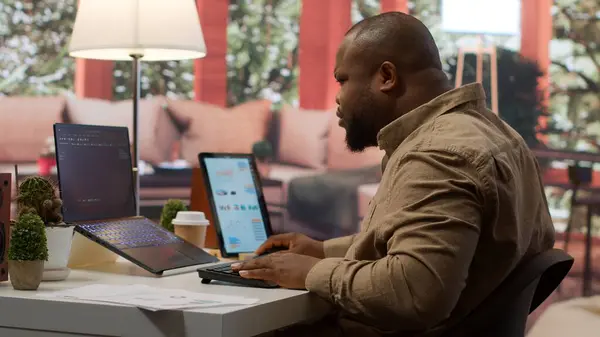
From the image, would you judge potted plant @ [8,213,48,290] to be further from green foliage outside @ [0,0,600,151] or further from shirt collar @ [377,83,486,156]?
green foliage outside @ [0,0,600,151]

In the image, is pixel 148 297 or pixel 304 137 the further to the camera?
pixel 304 137

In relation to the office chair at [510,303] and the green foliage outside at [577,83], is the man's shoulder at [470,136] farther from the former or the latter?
Answer: the green foliage outside at [577,83]

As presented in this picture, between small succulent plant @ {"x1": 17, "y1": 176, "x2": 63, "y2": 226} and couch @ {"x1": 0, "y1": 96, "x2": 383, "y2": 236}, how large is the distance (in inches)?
140

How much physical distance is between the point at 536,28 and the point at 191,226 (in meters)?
3.49

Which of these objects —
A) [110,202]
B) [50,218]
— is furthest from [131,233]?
[50,218]

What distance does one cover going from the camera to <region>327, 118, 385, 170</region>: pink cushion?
537cm

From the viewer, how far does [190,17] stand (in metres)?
2.76

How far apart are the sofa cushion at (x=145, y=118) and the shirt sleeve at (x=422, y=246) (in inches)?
159

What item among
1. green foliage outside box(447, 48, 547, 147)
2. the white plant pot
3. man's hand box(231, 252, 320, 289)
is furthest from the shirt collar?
green foliage outside box(447, 48, 547, 147)

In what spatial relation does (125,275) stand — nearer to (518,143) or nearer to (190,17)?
(518,143)

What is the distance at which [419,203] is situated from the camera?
1.45 meters

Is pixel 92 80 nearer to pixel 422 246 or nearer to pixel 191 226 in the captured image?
pixel 191 226

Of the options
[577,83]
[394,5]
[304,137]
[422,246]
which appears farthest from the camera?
[304,137]

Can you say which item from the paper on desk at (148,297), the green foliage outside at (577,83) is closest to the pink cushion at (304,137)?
the green foliage outside at (577,83)
